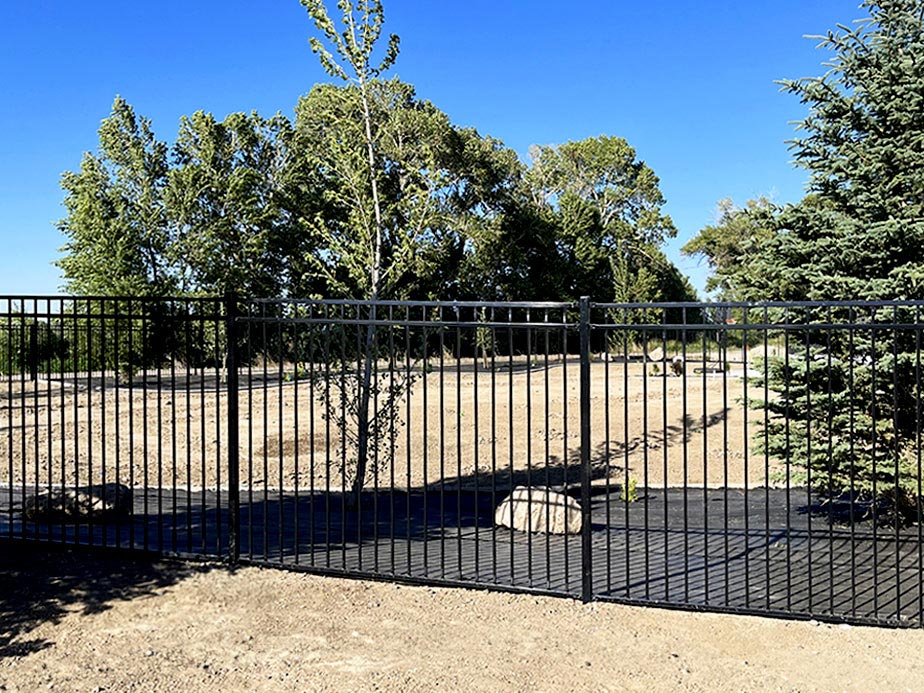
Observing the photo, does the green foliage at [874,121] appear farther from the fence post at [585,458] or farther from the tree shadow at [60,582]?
the tree shadow at [60,582]

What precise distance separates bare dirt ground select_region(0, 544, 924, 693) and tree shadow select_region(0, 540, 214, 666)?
0.02 meters

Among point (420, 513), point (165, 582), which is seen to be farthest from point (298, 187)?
point (165, 582)

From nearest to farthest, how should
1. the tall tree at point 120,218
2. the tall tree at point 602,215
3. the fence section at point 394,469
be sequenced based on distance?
the fence section at point 394,469, the tall tree at point 120,218, the tall tree at point 602,215

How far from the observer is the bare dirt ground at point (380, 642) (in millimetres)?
4645

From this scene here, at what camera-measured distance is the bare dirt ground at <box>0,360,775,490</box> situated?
8.27m

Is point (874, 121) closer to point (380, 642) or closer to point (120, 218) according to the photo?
point (380, 642)

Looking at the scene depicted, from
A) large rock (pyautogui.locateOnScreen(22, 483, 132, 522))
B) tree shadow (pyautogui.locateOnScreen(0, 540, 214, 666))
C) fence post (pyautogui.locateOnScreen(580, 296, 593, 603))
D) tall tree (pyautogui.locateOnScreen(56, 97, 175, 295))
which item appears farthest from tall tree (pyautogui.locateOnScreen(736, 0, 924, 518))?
tall tree (pyautogui.locateOnScreen(56, 97, 175, 295))

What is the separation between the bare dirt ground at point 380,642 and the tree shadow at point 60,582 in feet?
0.06

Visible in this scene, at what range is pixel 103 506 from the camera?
25.8 feet

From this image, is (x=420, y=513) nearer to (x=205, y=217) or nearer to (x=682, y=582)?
(x=682, y=582)

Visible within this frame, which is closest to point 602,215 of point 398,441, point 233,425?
point 398,441

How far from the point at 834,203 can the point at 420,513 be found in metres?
5.24

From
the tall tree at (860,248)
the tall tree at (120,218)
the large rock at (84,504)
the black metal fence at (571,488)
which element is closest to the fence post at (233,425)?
the black metal fence at (571,488)

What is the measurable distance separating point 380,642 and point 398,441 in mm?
9916
